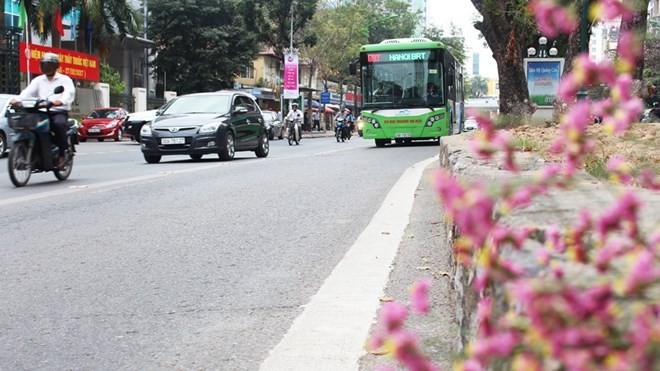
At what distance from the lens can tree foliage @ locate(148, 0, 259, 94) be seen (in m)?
55.5

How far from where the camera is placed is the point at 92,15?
139ft

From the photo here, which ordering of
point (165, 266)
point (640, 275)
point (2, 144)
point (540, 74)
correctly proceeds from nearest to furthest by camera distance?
point (640, 275), point (165, 266), point (2, 144), point (540, 74)

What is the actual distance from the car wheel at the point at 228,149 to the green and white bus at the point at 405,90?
7.55 metres

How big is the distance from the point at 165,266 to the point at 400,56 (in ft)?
64.3

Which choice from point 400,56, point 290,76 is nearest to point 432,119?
point 400,56

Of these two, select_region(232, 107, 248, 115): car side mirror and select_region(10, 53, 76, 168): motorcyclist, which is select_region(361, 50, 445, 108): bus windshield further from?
select_region(10, 53, 76, 168): motorcyclist

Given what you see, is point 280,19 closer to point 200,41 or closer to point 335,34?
point 200,41

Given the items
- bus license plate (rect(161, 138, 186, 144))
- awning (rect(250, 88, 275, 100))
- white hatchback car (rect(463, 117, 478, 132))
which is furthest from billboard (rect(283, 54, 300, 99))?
bus license plate (rect(161, 138, 186, 144))

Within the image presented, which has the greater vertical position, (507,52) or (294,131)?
(507,52)

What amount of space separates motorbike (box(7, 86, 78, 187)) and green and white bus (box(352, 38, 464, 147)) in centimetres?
1375

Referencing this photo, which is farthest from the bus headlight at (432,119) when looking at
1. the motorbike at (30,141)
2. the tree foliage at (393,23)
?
the tree foliage at (393,23)

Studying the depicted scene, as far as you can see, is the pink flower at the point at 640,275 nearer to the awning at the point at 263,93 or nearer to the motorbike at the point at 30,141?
the motorbike at the point at 30,141

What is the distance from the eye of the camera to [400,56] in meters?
24.3

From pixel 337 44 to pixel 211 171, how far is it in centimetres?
5296
